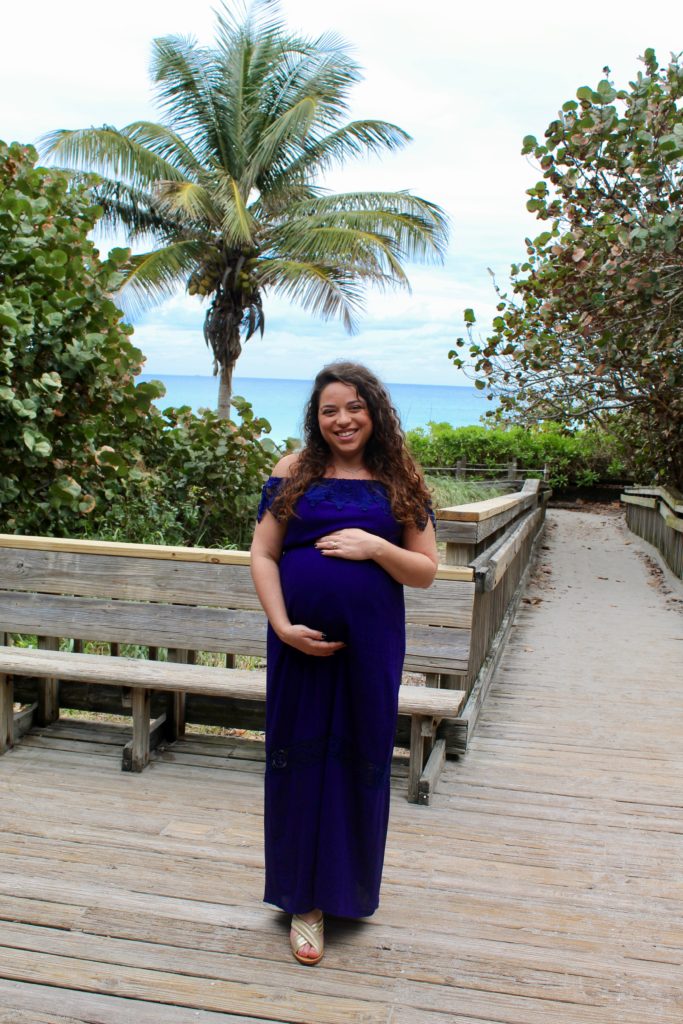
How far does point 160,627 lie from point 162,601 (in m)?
0.12

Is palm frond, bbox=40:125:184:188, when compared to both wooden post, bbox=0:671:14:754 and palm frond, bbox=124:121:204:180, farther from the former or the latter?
wooden post, bbox=0:671:14:754

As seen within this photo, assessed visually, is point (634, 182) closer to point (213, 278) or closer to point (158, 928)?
point (158, 928)

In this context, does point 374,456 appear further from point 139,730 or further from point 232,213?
point 232,213

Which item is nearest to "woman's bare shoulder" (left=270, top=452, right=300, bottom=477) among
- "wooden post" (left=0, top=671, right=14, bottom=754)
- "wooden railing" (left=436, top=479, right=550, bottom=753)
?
"wooden railing" (left=436, top=479, right=550, bottom=753)

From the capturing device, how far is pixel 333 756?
273cm

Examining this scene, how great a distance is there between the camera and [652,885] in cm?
319

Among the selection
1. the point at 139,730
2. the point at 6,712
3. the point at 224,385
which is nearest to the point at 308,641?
the point at 139,730

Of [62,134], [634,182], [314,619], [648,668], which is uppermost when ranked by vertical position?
[62,134]

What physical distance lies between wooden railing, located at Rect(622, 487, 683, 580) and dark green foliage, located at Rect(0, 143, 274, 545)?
21.7 ft

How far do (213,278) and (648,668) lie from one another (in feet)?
53.2

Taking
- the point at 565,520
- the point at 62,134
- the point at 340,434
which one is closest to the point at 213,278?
the point at 62,134

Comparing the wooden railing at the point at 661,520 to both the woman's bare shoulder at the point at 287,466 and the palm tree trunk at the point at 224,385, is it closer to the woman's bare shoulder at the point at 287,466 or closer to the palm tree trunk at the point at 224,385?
the woman's bare shoulder at the point at 287,466

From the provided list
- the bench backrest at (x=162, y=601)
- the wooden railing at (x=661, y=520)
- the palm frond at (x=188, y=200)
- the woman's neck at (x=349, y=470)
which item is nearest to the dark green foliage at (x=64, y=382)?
the bench backrest at (x=162, y=601)

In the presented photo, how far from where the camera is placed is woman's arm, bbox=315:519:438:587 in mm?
2660
